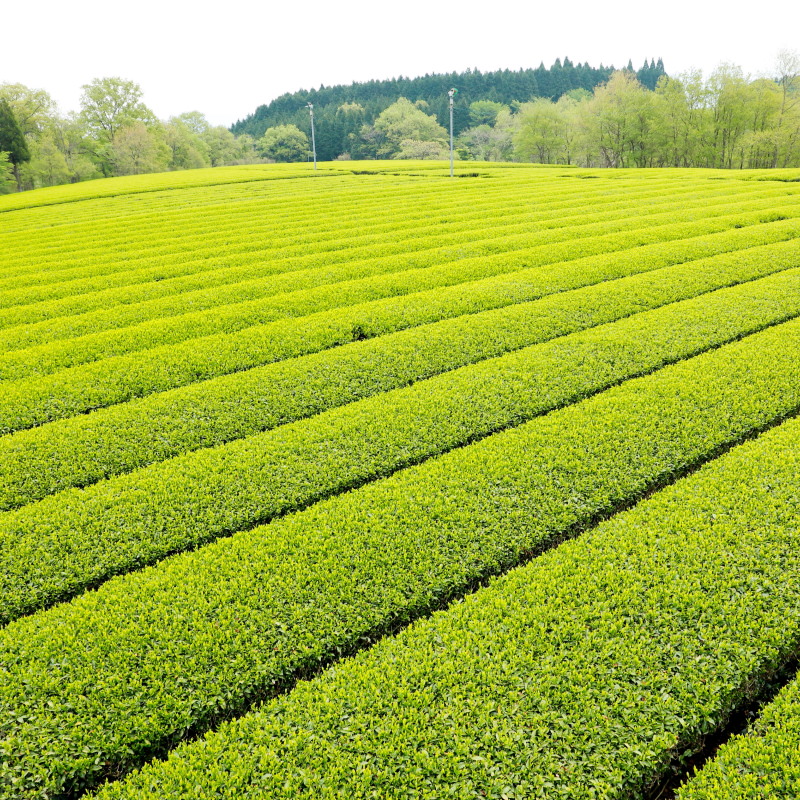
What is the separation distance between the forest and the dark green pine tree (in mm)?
133

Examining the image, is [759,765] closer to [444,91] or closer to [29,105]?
[29,105]

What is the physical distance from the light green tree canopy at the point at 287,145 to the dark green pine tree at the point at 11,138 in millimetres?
54021

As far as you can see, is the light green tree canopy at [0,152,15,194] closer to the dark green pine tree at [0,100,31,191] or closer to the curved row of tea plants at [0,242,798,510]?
the dark green pine tree at [0,100,31,191]

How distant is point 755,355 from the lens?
1095 centimetres

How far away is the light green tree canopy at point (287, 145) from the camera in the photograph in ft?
398

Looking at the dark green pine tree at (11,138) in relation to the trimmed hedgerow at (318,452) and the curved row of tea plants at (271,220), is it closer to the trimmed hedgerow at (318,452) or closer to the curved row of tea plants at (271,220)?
the curved row of tea plants at (271,220)

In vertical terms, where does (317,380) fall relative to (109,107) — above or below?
below

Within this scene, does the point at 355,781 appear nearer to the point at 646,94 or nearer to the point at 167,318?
the point at 167,318

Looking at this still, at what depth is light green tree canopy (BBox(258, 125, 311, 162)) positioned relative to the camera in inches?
4774

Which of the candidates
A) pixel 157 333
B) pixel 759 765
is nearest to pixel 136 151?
pixel 157 333

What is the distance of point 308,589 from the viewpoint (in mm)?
6090

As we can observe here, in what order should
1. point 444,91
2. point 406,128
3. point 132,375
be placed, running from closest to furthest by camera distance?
point 132,375
point 406,128
point 444,91

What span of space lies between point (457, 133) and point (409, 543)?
497ft

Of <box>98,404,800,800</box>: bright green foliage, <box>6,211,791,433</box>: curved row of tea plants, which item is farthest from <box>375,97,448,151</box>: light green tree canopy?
<box>98,404,800,800</box>: bright green foliage
